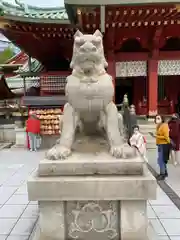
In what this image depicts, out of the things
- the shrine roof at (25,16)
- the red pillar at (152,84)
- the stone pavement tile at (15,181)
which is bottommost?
the stone pavement tile at (15,181)

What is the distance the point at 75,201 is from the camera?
10.7 ft

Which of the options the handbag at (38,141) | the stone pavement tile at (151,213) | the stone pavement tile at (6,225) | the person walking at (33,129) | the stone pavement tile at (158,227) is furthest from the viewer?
the handbag at (38,141)

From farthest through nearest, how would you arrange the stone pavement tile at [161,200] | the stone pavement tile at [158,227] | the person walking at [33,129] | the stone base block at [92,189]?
the person walking at [33,129]
the stone pavement tile at [161,200]
the stone pavement tile at [158,227]
the stone base block at [92,189]

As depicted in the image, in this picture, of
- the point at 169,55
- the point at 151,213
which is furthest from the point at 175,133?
the point at 169,55

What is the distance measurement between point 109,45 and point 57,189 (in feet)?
29.3

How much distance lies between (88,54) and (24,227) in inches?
91.6

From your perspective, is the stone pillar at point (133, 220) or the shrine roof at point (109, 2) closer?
the stone pillar at point (133, 220)

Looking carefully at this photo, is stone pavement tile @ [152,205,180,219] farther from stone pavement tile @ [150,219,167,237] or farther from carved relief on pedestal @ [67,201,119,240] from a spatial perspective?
carved relief on pedestal @ [67,201,119,240]

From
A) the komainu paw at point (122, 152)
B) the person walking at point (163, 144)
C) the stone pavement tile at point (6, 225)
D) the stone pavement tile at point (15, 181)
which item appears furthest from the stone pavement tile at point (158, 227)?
the stone pavement tile at point (15, 181)

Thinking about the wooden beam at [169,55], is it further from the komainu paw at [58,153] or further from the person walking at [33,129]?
the komainu paw at [58,153]

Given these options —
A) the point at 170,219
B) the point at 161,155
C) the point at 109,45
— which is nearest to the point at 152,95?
the point at 109,45

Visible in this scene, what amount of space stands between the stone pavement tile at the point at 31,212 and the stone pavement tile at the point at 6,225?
0.21 m

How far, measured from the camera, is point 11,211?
186 inches

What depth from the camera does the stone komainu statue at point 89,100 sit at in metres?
3.38
